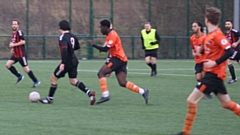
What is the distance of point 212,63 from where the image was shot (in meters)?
8.42

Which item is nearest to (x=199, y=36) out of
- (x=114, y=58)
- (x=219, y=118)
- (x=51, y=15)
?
(x=114, y=58)

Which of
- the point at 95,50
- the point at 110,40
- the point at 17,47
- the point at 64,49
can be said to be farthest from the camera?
the point at 95,50

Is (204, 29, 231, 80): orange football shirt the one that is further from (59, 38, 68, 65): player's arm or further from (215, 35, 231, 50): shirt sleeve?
(59, 38, 68, 65): player's arm

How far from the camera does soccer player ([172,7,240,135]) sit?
8477 millimetres

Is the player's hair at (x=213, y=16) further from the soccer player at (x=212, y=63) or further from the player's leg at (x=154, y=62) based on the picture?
the player's leg at (x=154, y=62)

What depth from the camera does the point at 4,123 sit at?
9852 millimetres

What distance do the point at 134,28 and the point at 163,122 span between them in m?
24.7

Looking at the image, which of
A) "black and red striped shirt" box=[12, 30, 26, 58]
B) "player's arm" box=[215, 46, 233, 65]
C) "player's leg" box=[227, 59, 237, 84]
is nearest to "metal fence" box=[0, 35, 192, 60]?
"player's leg" box=[227, 59, 237, 84]

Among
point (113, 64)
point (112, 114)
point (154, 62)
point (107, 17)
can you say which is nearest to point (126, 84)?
point (113, 64)

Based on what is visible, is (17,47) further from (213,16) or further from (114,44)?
(213,16)

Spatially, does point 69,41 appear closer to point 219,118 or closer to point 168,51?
point 219,118

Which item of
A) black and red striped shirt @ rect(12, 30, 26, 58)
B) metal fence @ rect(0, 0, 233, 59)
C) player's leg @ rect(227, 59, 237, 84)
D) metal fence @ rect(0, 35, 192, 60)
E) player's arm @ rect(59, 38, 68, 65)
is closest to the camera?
player's arm @ rect(59, 38, 68, 65)

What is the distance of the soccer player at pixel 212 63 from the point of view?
27.8ft

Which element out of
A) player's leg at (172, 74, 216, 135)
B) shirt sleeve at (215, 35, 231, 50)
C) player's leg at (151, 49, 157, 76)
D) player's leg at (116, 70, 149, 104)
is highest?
shirt sleeve at (215, 35, 231, 50)
